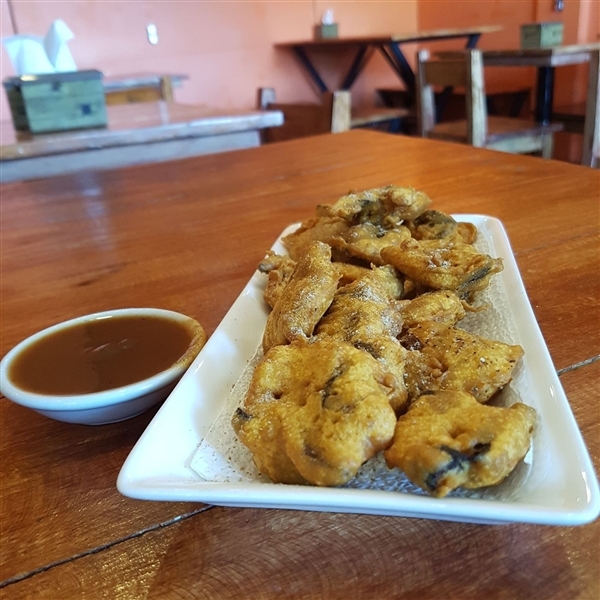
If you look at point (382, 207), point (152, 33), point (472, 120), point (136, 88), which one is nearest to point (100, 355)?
point (382, 207)

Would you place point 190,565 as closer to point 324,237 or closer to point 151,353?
point 151,353

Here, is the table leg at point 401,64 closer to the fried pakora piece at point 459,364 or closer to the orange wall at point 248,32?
the orange wall at point 248,32

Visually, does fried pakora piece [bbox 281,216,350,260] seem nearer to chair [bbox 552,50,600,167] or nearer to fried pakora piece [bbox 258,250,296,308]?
fried pakora piece [bbox 258,250,296,308]

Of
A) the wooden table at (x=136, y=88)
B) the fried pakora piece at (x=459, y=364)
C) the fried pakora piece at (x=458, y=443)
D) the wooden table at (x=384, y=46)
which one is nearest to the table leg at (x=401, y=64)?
the wooden table at (x=384, y=46)

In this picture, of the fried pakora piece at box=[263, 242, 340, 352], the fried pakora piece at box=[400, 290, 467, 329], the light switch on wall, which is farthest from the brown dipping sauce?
the light switch on wall

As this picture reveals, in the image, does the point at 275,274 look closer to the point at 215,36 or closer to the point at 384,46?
the point at 215,36

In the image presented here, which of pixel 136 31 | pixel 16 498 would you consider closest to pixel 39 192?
pixel 16 498
